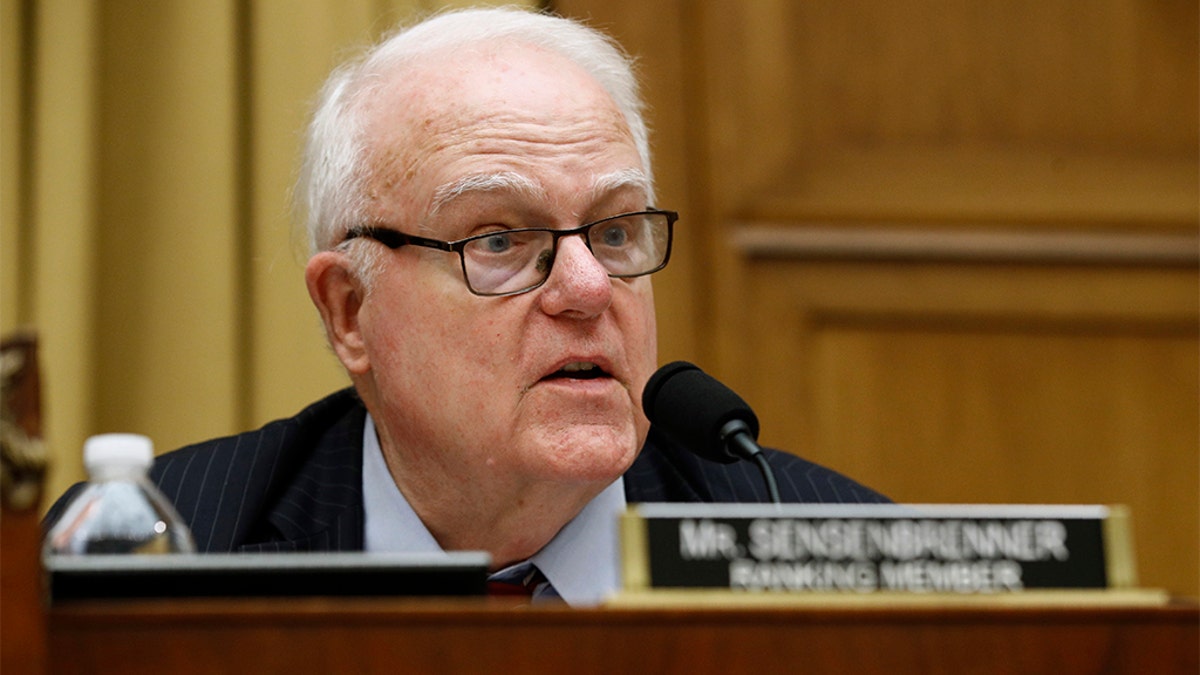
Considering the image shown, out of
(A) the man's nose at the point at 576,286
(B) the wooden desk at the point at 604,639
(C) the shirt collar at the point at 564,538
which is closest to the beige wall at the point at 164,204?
(C) the shirt collar at the point at 564,538

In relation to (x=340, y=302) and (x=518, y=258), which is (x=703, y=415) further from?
(x=340, y=302)

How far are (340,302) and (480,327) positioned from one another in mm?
320

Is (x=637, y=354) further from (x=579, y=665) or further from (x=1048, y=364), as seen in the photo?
(x=1048, y=364)

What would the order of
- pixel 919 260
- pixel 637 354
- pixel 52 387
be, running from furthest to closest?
pixel 919 260 < pixel 52 387 < pixel 637 354

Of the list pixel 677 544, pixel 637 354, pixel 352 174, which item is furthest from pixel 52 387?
pixel 677 544

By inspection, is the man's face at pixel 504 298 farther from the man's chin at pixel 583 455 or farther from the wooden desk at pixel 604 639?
the wooden desk at pixel 604 639

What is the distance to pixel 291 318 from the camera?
2.46 meters

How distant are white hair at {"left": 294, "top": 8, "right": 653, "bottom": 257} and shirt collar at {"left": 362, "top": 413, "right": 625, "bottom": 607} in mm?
330

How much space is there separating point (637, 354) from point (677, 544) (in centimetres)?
87

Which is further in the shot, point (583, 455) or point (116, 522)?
point (583, 455)

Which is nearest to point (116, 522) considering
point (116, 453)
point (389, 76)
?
point (116, 453)

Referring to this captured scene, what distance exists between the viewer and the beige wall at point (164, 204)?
2422 mm

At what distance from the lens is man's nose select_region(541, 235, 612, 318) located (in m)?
1.65

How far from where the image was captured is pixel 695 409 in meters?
1.28
